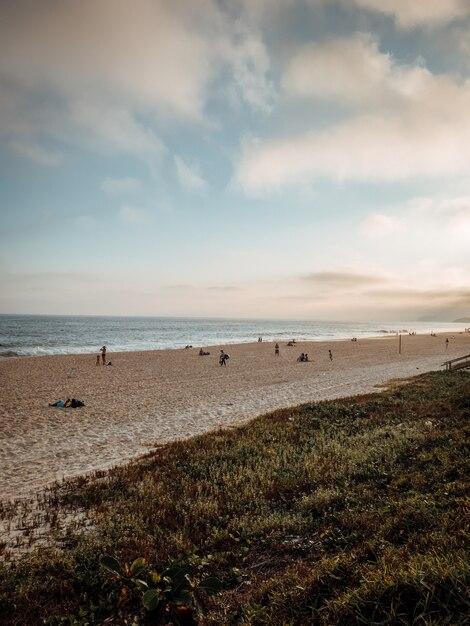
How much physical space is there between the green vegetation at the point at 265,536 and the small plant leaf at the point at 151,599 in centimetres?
5

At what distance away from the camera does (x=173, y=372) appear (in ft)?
120

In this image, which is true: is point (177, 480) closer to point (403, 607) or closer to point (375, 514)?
point (375, 514)

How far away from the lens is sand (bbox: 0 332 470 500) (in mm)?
12984

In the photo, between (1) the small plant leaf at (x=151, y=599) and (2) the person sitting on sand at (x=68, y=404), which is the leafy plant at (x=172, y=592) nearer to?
(1) the small plant leaf at (x=151, y=599)

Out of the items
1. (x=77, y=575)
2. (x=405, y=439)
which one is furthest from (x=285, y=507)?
(x=405, y=439)

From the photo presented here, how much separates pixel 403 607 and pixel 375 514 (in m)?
3.26

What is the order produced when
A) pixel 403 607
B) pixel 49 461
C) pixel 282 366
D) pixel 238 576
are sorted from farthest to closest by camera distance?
pixel 282 366
pixel 49 461
pixel 238 576
pixel 403 607

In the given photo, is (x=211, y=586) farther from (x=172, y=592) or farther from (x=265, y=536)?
(x=265, y=536)

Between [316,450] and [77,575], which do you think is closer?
[77,575]

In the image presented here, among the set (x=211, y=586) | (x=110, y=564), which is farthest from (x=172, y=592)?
(x=110, y=564)

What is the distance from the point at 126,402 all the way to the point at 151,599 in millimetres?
20027

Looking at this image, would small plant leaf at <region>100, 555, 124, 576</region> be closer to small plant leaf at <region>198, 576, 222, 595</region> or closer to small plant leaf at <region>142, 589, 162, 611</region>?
small plant leaf at <region>142, 589, 162, 611</region>

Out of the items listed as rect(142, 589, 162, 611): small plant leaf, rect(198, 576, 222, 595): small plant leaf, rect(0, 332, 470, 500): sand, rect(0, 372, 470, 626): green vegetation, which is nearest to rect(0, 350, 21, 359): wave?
rect(0, 332, 470, 500): sand

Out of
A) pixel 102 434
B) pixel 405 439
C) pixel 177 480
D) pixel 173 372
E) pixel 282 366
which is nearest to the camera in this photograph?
pixel 177 480
